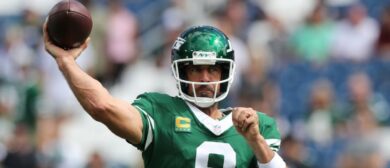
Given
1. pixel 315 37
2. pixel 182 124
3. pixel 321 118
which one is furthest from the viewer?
pixel 315 37

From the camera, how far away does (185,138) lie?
5.58 meters

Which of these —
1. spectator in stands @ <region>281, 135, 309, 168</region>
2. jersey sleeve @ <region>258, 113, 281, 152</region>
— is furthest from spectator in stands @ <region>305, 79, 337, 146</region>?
jersey sleeve @ <region>258, 113, 281, 152</region>

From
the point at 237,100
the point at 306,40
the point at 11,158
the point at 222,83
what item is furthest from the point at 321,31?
the point at 222,83

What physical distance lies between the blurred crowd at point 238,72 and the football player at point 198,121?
4.61 metres

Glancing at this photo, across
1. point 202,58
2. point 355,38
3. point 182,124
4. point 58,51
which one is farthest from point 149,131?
point 355,38

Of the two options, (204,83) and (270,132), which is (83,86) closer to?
(204,83)

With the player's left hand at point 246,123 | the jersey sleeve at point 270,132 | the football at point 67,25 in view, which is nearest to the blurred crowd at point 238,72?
the jersey sleeve at point 270,132

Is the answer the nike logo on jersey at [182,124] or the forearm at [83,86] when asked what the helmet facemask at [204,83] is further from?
the forearm at [83,86]

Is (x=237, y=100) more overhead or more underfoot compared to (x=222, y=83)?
more underfoot

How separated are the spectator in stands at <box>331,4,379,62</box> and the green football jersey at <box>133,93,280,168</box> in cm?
630

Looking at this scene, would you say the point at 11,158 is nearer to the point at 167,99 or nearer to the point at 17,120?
the point at 17,120

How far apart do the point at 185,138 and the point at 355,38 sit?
21.6 feet

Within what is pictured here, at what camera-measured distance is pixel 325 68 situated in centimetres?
1201

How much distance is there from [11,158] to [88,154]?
3.35 ft
